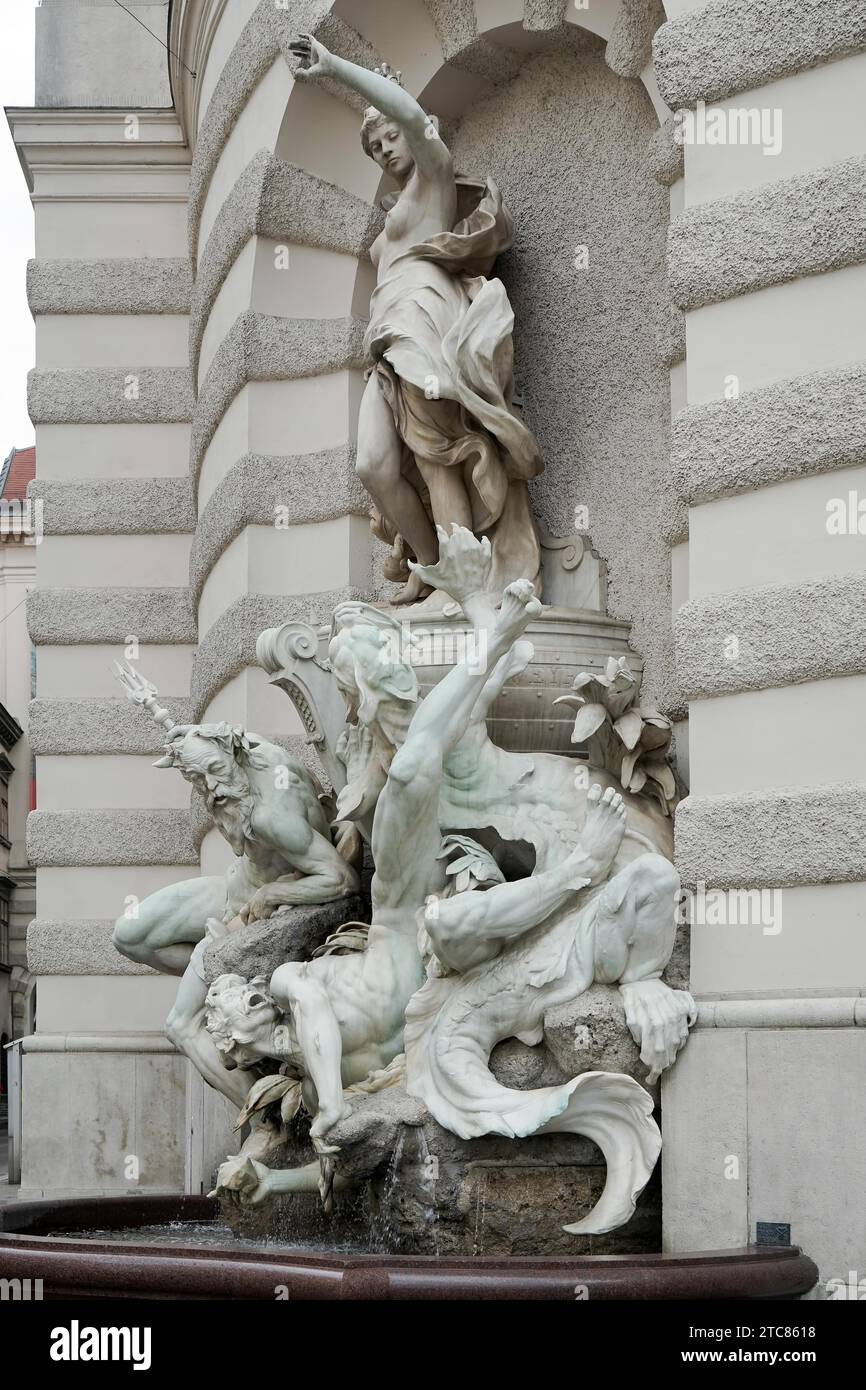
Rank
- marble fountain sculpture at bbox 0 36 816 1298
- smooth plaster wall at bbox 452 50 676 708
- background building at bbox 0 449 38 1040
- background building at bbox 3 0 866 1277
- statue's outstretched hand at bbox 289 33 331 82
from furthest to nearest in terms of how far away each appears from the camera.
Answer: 1. background building at bbox 0 449 38 1040
2. smooth plaster wall at bbox 452 50 676 708
3. statue's outstretched hand at bbox 289 33 331 82
4. background building at bbox 3 0 866 1277
5. marble fountain sculpture at bbox 0 36 816 1298

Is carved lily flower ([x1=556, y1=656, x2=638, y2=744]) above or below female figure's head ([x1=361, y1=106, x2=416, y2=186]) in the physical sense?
below

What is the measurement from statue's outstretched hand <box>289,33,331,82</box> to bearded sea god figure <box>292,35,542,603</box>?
0.01m

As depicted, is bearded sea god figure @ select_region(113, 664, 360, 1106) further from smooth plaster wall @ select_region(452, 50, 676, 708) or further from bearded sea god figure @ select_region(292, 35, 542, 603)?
smooth plaster wall @ select_region(452, 50, 676, 708)

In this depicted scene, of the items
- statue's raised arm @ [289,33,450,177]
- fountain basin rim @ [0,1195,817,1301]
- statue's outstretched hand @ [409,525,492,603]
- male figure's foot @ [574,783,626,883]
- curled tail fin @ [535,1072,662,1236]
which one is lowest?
fountain basin rim @ [0,1195,817,1301]

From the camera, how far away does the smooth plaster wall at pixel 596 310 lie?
9.49 m

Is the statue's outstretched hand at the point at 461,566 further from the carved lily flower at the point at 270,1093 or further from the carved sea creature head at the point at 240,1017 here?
the carved lily flower at the point at 270,1093

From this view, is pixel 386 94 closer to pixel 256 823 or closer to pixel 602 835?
pixel 256 823

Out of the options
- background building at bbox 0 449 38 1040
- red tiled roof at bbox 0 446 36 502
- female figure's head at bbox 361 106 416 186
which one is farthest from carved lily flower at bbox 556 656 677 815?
red tiled roof at bbox 0 446 36 502

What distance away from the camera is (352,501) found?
34.8ft

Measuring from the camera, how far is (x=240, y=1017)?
7473 millimetres

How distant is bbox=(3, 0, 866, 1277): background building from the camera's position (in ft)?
22.2

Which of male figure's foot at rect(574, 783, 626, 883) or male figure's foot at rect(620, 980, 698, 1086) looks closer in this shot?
male figure's foot at rect(620, 980, 698, 1086)

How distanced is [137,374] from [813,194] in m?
→ 7.46
